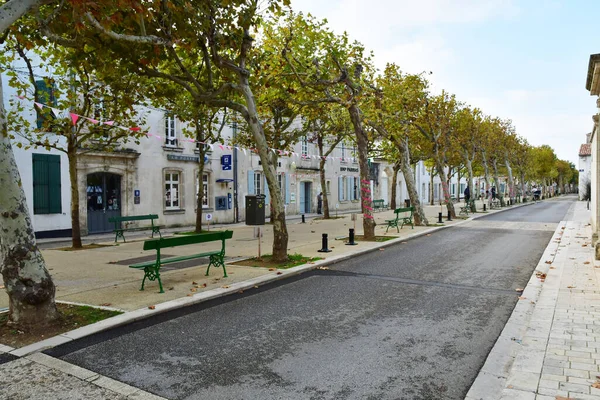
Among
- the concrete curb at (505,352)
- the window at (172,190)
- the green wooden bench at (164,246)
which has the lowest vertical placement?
the concrete curb at (505,352)

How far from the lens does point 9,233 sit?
17.1ft

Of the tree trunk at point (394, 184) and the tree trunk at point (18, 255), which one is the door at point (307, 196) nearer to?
the tree trunk at point (394, 184)

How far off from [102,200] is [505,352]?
58.9ft

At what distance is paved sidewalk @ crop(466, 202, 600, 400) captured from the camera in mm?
3670

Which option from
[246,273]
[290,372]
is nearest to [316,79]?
[246,273]

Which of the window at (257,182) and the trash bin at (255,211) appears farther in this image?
the window at (257,182)

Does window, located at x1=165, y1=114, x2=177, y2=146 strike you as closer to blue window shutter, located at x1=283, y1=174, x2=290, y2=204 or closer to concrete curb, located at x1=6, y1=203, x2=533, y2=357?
blue window shutter, located at x1=283, y1=174, x2=290, y2=204

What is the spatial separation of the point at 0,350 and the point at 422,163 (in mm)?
48076

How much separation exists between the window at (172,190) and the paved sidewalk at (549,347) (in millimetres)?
17179

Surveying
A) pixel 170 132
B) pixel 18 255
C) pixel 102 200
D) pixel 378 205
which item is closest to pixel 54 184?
pixel 102 200

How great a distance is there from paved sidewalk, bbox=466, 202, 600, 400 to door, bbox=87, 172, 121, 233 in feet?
54.5

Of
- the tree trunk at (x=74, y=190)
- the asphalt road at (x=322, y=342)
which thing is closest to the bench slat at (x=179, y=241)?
the asphalt road at (x=322, y=342)

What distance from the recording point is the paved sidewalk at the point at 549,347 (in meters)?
3.67

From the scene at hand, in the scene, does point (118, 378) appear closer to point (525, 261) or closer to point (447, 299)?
point (447, 299)
